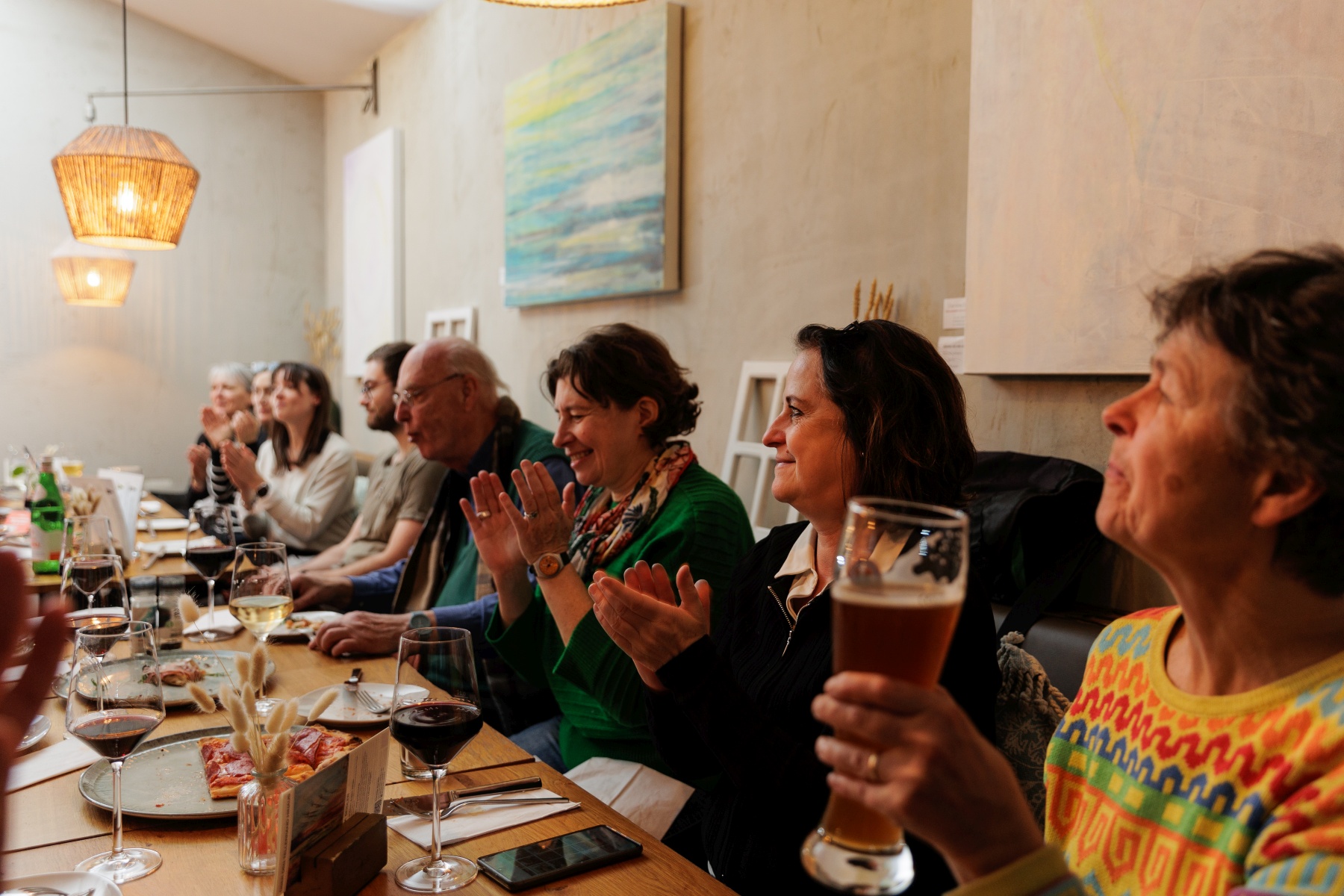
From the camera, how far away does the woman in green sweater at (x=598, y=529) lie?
6.11ft

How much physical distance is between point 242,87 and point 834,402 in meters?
6.35

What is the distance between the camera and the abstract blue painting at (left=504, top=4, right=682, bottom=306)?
132 inches

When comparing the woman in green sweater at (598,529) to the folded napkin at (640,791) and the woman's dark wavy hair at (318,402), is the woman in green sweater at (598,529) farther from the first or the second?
the woman's dark wavy hair at (318,402)

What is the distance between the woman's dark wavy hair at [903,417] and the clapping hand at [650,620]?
13.5 inches

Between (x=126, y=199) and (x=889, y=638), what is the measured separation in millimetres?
4573

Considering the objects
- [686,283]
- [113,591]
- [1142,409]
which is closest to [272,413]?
[686,283]

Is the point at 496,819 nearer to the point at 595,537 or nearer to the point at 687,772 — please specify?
the point at 687,772

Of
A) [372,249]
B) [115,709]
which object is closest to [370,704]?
[115,709]

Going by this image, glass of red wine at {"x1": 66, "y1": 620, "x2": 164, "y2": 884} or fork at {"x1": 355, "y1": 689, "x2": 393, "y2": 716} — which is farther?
fork at {"x1": 355, "y1": 689, "x2": 393, "y2": 716}

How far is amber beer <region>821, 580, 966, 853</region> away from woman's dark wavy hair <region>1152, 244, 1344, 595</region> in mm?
318

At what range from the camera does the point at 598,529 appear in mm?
2207

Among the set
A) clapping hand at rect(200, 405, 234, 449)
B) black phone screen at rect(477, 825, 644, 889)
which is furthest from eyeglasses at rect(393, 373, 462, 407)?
clapping hand at rect(200, 405, 234, 449)

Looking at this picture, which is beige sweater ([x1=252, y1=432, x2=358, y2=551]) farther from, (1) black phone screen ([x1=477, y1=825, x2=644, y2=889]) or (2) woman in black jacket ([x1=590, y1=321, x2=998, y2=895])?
(1) black phone screen ([x1=477, y1=825, x2=644, y2=889])

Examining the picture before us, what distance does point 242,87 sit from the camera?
6.55 meters
